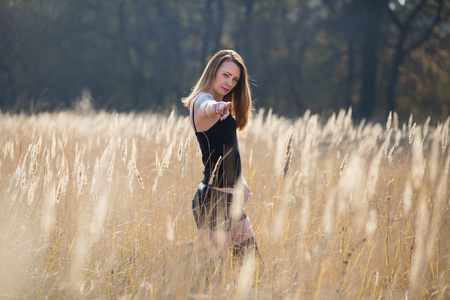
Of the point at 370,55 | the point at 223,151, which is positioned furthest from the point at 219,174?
the point at 370,55

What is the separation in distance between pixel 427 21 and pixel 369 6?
1934mm

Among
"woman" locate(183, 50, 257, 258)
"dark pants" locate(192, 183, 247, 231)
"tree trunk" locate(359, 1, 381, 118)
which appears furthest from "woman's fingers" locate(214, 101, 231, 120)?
"tree trunk" locate(359, 1, 381, 118)

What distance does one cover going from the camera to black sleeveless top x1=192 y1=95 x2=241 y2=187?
2.44 metres

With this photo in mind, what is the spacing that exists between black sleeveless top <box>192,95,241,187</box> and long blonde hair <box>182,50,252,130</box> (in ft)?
0.78

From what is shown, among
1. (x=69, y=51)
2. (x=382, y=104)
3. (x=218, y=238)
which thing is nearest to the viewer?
(x=218, y=238)

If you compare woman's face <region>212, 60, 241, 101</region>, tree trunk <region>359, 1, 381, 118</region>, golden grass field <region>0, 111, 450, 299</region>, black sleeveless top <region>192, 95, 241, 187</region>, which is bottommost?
golden grass field <region>0, 111, 450, 299</region>

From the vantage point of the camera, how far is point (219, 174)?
2494 mm

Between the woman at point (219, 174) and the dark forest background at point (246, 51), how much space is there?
1143cm

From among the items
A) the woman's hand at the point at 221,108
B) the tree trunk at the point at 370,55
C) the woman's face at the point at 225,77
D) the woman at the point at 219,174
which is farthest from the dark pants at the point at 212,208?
the tree trunk at the point at 370,55

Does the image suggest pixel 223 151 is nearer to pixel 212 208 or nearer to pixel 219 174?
pixel 219 174

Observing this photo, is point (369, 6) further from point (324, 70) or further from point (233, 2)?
point (233, 2)

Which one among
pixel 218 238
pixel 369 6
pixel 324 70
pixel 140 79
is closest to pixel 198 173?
pixel 218 238

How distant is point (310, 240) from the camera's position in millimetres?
2766

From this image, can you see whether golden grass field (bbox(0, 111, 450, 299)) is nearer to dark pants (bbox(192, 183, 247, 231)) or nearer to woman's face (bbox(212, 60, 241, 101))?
dark pants (bbox(192, 183, 247, 231))
